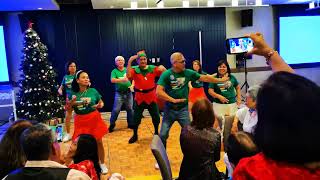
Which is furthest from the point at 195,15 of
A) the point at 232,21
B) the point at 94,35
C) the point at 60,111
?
the point at 60,111

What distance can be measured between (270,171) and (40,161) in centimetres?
125

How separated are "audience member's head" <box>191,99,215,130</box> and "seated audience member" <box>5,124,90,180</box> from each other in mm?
1241

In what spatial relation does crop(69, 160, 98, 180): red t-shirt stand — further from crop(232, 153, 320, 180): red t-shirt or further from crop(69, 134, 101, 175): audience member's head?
crop(232, 153, 320, 180): red t-shirt

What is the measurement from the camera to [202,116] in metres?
2.69

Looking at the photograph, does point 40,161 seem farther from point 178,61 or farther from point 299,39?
point 299,39

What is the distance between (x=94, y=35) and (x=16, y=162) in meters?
6.17

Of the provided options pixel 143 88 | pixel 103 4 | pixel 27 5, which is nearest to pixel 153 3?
pixel 103 4

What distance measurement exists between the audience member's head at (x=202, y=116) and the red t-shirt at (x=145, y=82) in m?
2.45

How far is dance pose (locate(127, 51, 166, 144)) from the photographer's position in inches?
203

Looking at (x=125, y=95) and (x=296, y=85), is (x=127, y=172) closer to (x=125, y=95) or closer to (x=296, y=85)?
(x=125, y=95)

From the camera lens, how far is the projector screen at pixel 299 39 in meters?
8.89

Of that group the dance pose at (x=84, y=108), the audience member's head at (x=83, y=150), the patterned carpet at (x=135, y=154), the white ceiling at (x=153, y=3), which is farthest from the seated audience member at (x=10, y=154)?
the white ceiling at (x=153, y=3)

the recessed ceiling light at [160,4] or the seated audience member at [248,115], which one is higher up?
the recessed ceiling light at [160,4]

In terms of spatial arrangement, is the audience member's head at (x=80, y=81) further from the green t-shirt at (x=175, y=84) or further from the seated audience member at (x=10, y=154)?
the seated audience member at (x=10, y=154)
